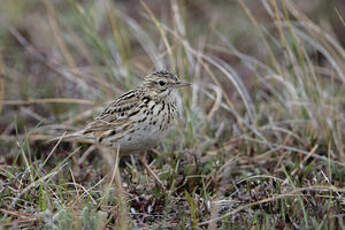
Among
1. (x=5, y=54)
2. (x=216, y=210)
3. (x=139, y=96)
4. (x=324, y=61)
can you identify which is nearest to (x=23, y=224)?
(x=216, y=210)

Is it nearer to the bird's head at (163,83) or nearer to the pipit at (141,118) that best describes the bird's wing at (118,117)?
the pipit at (141,118)

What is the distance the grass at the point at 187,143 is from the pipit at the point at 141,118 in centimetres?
27

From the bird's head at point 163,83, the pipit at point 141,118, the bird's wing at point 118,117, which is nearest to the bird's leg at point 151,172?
the pipit at point 141,118

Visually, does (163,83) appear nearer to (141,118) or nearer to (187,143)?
(141,118)

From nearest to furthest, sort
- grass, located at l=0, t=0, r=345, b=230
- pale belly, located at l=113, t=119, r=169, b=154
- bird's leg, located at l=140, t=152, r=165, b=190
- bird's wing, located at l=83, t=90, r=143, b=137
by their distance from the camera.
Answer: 1. grass, located at l=0, t=0, r=345, b=230
2. bird's leg, located at l=140, t=152, r=165, b=190
3. pale belly, located at l=113, t=119, r=169, b=154
4. bird's wing, located at l=83, t=90, r=143, b=137

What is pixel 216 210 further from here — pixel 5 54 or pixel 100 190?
pixel 5 54

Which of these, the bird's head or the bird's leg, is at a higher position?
the bird's head

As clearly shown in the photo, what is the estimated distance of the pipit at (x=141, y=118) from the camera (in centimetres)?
495

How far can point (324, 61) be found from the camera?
8664mm

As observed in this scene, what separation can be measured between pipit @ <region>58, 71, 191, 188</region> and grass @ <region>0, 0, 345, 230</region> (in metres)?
0.27

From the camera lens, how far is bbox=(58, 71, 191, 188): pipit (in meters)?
4.95

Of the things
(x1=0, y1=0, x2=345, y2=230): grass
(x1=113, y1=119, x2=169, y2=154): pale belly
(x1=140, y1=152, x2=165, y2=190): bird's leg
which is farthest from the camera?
(x1=113, y1=119, x2=169, y2=154): pale belly

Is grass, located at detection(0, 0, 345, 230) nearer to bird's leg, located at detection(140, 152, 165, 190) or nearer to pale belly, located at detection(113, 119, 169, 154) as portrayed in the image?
bird's leg, located at detection(140, 152, 165, 190)

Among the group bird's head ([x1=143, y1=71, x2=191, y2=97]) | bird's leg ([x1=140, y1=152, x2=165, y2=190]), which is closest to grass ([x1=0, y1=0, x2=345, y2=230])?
bird's leg ([x1=140, y1=152, x2=165, y2=190])
